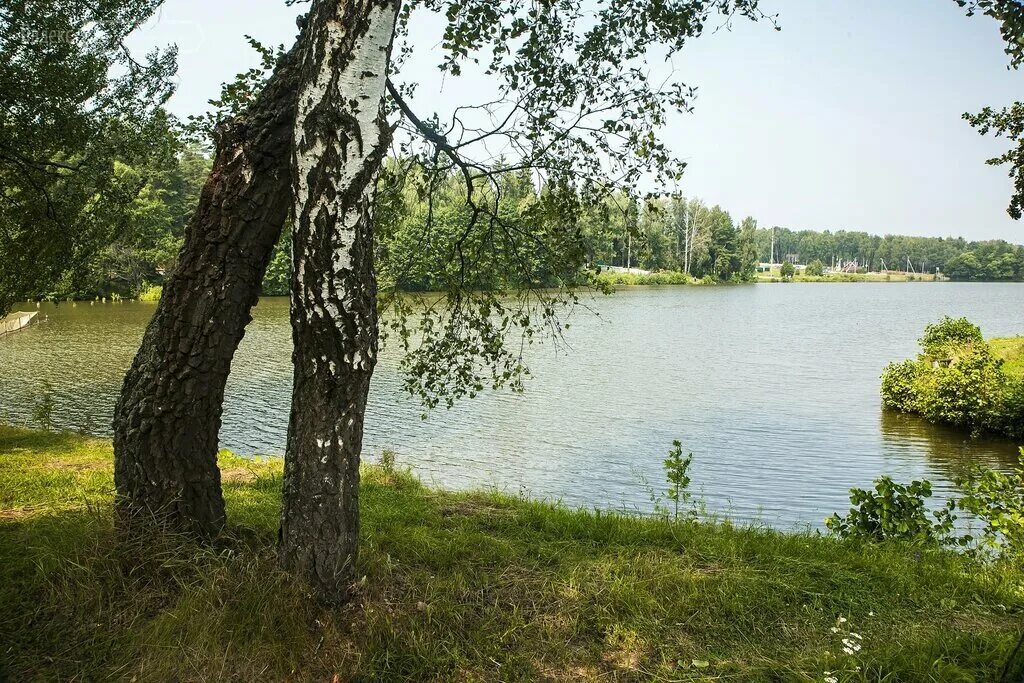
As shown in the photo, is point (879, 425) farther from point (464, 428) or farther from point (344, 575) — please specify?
point (344, 575)

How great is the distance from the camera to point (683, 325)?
38125mm

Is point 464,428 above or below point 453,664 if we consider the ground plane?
below

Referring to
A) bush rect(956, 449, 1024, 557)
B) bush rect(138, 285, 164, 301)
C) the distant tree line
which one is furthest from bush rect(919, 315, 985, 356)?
the distant tree line

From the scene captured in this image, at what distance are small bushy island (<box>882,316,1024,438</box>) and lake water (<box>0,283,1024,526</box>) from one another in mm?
556

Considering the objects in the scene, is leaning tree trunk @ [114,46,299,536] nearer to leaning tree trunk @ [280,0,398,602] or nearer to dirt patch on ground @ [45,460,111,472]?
leaning tree trunk @ [280,0,398,602]

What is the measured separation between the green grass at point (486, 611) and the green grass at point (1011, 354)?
15.7 m

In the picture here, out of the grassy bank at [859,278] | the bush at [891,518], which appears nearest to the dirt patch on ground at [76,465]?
the bush at [891,518]

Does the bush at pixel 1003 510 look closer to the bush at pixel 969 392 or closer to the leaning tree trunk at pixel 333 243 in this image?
the leaning tree trunk at pixel 333 243

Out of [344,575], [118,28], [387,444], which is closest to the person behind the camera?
[344,575]

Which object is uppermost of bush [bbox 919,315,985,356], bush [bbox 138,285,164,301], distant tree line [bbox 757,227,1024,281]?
distant tree line [bbox 757,227,1024,281]

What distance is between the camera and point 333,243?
344 centimetres

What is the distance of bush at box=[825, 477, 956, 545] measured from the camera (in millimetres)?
6410

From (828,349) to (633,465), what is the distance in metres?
20.6

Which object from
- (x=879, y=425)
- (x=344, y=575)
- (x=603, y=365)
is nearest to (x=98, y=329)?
(x=603, y=365)
